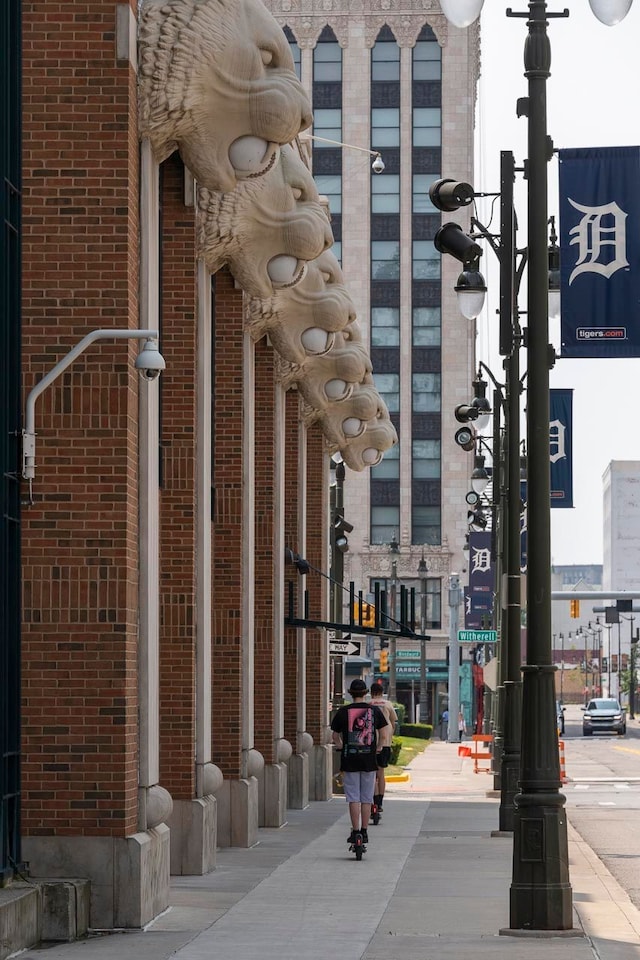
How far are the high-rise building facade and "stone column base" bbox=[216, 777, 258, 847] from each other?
76.1 metres

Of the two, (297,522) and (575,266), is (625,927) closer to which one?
(575,266)

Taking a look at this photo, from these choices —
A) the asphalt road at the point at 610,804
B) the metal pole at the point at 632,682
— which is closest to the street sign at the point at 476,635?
the asphalt road at the point at 610,804

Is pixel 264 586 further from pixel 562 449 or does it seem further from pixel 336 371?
pixel 562 449

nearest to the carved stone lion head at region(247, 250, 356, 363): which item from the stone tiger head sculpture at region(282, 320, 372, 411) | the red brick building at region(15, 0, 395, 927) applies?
the stone tiger head sculpture at region(282, 320, 372, 411)

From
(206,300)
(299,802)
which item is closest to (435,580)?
(299,802)

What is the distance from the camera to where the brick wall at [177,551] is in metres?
17.9

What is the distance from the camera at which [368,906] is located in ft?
51.9

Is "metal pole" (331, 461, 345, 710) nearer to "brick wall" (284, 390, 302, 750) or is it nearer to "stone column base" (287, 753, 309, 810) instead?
"brick wall" (284, 390, 302, 750)

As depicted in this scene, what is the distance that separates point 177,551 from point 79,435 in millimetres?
4115

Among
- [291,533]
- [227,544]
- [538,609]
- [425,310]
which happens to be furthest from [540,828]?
[425,310]

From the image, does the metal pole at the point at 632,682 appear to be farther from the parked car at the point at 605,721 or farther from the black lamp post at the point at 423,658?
the parked car at the point at 605,721

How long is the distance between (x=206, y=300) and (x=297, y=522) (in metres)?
10.6

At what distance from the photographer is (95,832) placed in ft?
45.1

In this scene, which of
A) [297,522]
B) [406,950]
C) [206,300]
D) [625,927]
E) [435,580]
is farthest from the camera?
[435,580]
